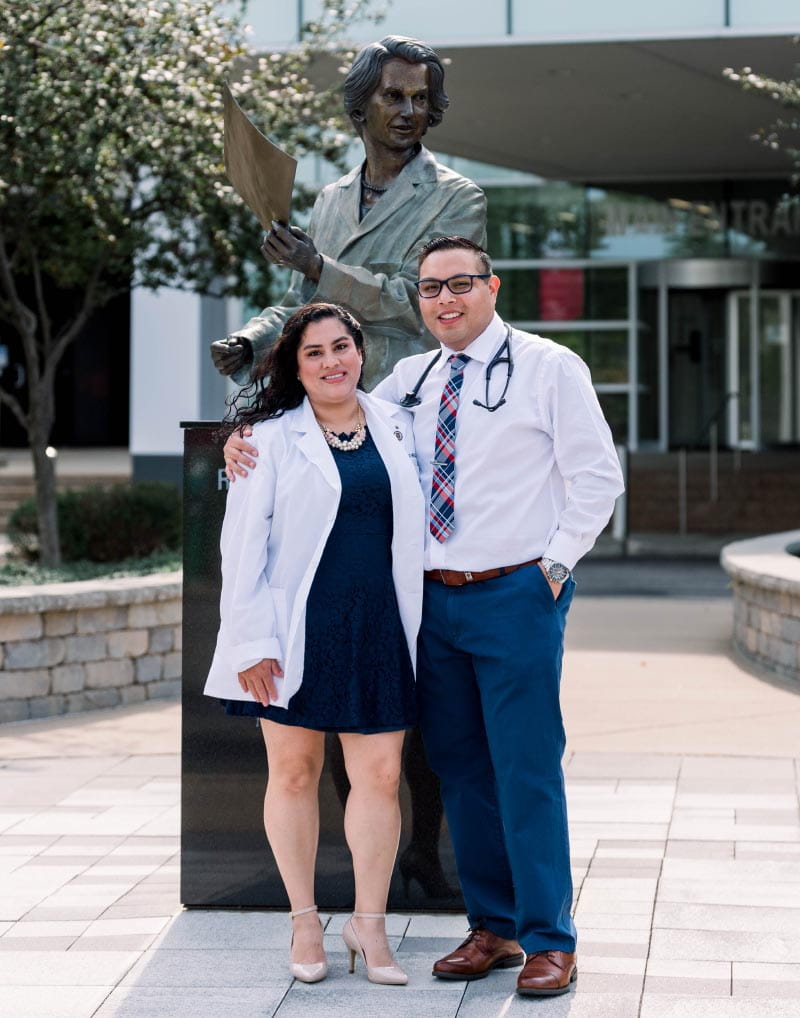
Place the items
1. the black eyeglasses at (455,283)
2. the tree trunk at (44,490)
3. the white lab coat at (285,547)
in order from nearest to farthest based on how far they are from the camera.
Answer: the white lab coat at (285,547) → the black eyeglasses at (455,283) → the tree trunk at (44,490)

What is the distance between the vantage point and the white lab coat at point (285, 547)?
3938 millimetres

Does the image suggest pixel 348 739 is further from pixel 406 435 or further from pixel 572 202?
pixel 572 202

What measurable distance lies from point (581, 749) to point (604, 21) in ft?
32.9

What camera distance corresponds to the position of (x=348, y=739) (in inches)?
161

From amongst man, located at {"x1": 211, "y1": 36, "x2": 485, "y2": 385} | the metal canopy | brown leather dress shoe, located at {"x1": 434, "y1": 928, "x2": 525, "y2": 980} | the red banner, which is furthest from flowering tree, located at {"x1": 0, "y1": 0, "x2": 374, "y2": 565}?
the red banner

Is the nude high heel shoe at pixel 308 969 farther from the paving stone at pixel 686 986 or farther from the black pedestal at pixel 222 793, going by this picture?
the paving stone at pixel 686 986

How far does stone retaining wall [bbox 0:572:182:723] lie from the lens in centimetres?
820

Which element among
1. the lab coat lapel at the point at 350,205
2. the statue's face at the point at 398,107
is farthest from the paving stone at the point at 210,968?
the statue's face at the point at 398,107

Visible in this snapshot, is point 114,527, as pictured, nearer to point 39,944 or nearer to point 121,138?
point 121,138

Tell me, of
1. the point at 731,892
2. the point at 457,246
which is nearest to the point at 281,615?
the point at 457,246

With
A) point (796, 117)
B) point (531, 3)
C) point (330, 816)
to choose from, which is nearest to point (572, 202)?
point (796, 117)

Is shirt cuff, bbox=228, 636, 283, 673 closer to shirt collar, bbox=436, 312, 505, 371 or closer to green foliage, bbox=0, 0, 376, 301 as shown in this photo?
shirt collar, bbox=436, 312, 505, 371

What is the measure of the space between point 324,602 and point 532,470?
0.59 m

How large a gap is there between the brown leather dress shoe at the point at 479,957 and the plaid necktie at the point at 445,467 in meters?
1.04
